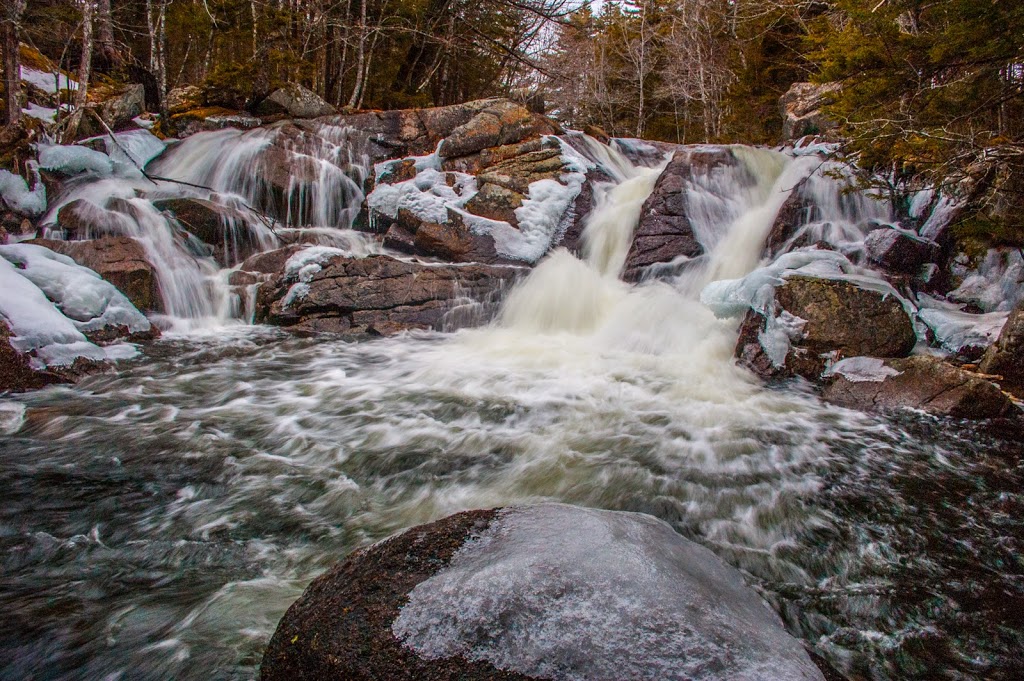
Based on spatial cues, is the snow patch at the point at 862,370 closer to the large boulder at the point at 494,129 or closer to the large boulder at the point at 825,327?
the large boulder at the point at 825,327

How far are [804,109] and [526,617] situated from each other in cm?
1346

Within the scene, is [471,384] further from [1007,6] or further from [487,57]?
[487,57]

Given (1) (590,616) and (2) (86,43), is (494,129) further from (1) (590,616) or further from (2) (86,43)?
(1) (590,616)

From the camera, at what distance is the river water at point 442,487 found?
6.79 ft

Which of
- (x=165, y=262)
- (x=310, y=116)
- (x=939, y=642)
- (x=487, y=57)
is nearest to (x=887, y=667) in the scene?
(x=939, y=642)

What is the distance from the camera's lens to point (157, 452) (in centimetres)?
354

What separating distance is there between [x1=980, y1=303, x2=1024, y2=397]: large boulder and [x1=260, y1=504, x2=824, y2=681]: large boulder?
4.09m

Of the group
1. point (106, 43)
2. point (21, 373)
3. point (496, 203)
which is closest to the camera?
point (21, 373)

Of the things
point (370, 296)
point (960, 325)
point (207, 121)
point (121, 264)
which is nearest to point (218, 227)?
point (121, 264)

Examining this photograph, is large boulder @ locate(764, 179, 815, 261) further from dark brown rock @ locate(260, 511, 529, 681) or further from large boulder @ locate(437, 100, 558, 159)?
dark brown rock @ locate(260, 511, 529, 681)

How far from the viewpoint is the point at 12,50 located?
24.9ft

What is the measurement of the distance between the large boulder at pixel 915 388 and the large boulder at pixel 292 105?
10.1 m

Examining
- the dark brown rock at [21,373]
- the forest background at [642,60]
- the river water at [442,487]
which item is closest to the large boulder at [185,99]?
the forest background at [642,60]

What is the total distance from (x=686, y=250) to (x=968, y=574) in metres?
6.30
